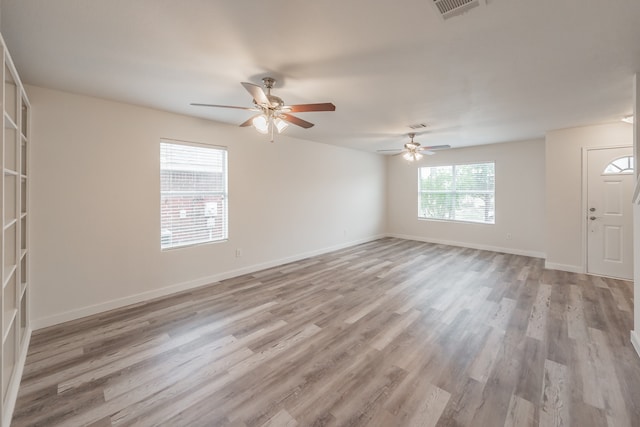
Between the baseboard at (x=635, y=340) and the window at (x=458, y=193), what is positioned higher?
the window at (x=458, y=193)

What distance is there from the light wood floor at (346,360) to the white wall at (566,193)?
2.83ft

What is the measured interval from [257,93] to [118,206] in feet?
7.76

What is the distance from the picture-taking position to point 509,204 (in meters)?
5.89

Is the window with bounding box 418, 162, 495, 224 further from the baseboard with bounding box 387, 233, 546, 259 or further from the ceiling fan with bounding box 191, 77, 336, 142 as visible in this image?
the ceiling fan with bounding box 191, 77, 336, 142

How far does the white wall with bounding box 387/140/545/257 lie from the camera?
5551 mm

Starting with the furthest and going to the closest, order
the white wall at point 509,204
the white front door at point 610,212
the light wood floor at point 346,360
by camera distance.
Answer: the white wall at point 509,204, the white front door at point 610,212, the light wood floor at point 346,360

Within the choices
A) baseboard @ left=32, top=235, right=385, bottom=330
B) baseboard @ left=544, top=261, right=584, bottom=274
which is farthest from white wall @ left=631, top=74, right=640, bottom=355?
Result: baseboard @ left=32, top=235, right=385, bottom=330

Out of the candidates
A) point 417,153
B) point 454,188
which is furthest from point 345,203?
point 454,188

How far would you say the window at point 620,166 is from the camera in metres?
4.09

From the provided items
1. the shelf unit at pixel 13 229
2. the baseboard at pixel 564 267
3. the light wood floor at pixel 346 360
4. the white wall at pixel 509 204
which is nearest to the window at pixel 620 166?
the white wall at pixel 509 204

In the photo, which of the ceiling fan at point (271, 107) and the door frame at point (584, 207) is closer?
the ceiling fan at point (271, 107)

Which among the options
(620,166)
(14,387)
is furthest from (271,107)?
(620,166)

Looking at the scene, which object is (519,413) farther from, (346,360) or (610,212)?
(610,212)

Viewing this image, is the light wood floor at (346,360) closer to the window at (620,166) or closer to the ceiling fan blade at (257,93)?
the window at (620,166)
